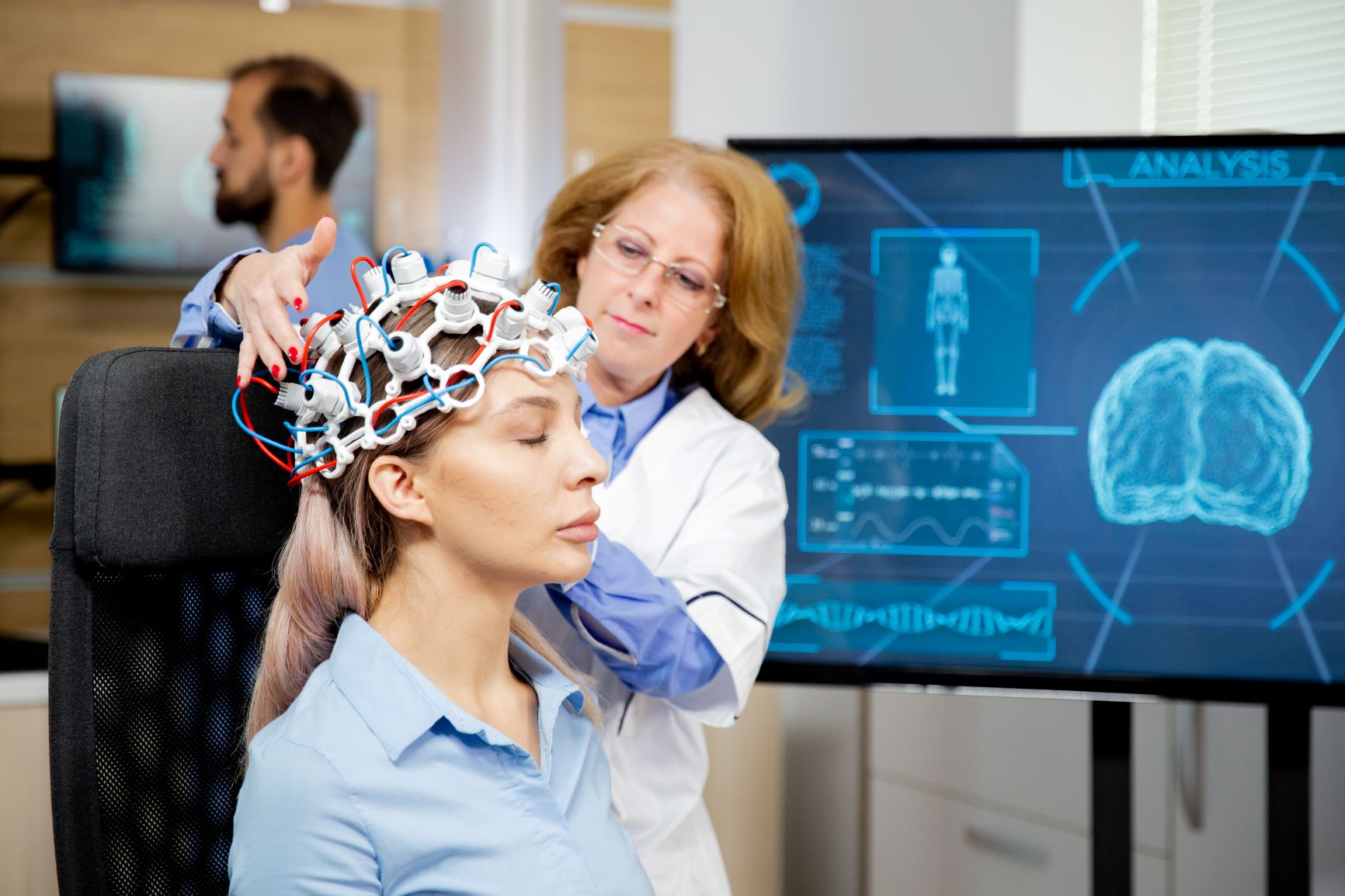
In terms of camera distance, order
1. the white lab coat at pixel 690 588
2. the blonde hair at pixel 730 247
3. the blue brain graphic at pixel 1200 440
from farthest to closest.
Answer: the blue brain graphic at pixel 1200 440
the blonde hair at pixel 730 247
the white lab coat at pixel 690 588

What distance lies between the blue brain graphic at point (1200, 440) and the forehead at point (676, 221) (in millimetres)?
689

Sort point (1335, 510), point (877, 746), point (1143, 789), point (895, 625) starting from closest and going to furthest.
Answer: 1. point (1335, 510)
2. point (895, 625)
3. point (1143, 789)
4. point (877, 746)

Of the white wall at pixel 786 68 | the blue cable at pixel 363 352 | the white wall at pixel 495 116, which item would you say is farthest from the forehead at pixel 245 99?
the blue cable at pixel 363 352

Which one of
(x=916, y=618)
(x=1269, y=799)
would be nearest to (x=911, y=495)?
(x=916, y=618)

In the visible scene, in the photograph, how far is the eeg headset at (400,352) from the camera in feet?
3.65

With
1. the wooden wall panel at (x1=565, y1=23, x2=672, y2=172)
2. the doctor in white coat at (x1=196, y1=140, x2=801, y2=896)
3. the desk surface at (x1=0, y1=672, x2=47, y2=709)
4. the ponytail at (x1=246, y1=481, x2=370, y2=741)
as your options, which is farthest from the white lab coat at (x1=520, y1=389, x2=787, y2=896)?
the wooden wall panel at (x1=565, y1=23, x2=672, y2=172)

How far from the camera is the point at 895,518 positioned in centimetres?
192

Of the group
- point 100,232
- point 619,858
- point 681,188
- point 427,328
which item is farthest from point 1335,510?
point 100,232

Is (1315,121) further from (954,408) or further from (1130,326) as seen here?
(954,408)

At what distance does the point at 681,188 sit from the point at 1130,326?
0.74m

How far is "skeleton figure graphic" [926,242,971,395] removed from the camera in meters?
1.89

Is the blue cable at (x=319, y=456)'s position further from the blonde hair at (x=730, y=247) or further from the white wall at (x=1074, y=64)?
the white wall at (x=1074, y=64)

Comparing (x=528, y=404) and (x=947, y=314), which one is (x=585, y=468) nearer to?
(x=528, y=404)

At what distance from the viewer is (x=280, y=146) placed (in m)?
2.99
